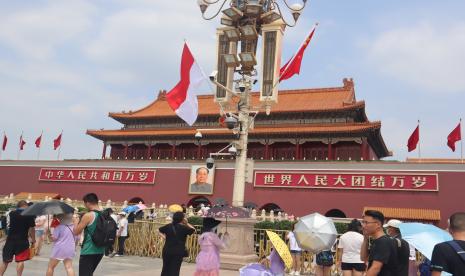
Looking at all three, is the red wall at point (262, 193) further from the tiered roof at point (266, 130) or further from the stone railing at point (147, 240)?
the stone railing at point (147, 240)

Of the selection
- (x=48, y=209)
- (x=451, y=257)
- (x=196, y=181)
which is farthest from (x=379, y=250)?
(x=196, y=181)

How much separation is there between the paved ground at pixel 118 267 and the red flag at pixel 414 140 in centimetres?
1611

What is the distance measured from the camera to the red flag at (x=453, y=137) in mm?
22047

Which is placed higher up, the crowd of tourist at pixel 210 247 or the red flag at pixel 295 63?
the red flag at pixel 295 63

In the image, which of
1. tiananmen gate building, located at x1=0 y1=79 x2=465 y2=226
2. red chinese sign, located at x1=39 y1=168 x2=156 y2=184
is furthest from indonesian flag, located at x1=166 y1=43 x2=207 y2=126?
red chinese sign, located at x1=39 y1=168 x2=156 y2=184

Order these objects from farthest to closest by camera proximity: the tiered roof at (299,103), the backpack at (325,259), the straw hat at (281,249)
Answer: the tiered roof at (299,103) < the backpack at (325,259) < the straw hat at (281,249)

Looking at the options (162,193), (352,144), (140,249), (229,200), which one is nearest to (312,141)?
(352,144)

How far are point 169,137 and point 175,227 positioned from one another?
2512cm

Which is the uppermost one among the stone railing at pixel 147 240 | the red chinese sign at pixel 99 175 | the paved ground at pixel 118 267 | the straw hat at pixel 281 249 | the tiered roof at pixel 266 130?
the tiered roof at pixel 266 130

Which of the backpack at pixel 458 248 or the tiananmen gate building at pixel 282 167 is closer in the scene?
the backpack at pixel 458 248

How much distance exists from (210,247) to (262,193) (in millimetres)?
19028

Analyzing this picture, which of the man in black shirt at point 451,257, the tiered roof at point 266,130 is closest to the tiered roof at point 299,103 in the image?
the tiered roof at point 266,130

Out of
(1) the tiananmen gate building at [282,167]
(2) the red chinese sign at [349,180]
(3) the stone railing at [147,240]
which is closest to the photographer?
(3) the stone railing at [147,240]

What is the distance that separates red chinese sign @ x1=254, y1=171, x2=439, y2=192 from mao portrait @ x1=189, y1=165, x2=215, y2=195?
2.97m
